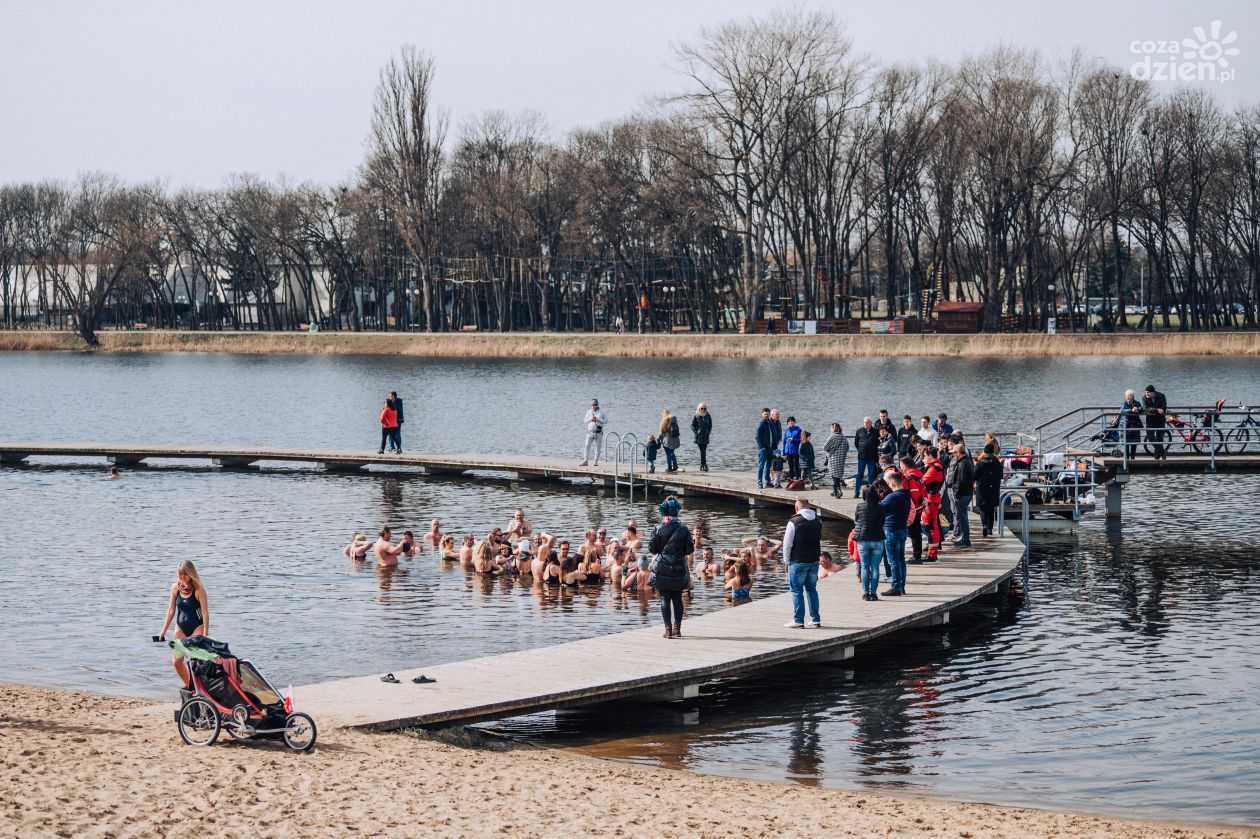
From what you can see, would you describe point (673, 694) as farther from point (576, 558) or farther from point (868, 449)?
point (868, 449)

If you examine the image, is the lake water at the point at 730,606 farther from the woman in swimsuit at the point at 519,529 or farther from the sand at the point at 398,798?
the woman in swimsuit at the point at 519,529

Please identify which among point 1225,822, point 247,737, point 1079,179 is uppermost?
point 1079,179

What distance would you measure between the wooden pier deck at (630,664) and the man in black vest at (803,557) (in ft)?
0.84

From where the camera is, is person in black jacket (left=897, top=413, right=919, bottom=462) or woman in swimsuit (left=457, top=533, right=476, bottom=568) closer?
A: woman in swimsuit (left=457, top=533, right=476, bottom=568)

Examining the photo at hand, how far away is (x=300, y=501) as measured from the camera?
3809cm

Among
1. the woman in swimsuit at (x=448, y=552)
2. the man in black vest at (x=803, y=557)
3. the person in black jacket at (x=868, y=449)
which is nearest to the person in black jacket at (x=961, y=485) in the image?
the person in black jacket at (x=868, y=449)

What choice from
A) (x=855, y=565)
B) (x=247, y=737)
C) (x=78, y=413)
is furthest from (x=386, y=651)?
(x=78, y=413)

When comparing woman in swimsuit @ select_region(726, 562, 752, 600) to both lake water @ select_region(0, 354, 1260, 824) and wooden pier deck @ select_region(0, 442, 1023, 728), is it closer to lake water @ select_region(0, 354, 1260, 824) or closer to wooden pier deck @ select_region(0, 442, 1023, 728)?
lake water @ select_region(0, 354, 1260, 824)

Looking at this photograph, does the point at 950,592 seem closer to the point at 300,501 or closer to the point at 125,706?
the point at 125,706

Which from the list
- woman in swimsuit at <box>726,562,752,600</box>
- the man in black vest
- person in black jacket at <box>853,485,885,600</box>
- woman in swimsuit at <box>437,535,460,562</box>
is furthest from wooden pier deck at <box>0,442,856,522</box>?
the man in black vest

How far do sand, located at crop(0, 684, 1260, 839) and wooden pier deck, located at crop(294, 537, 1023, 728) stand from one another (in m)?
0.91

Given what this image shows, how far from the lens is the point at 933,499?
23922 mm

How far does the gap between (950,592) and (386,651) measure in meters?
8.55

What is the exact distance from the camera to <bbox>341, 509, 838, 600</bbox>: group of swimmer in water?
24.8m
